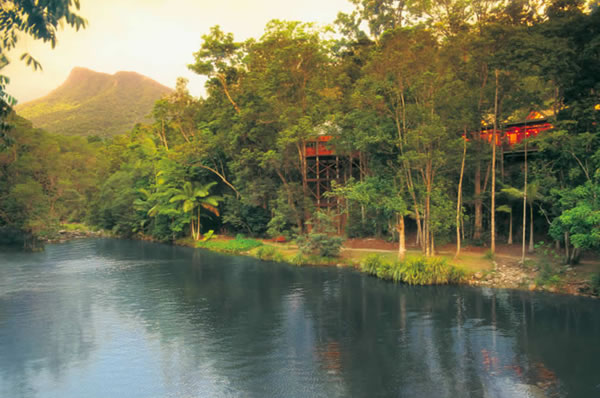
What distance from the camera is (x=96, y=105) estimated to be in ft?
424

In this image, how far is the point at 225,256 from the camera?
34.4 metres

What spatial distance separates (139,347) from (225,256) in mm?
19231

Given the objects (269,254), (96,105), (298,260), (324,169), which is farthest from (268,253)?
(96,105)

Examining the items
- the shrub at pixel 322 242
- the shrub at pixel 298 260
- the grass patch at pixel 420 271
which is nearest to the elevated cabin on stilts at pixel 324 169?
the shrub at pixel 322 242

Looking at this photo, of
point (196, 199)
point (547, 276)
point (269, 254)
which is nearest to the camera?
point (547, 276)

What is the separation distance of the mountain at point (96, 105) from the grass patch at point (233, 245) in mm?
71754

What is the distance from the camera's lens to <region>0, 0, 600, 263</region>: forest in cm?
2120

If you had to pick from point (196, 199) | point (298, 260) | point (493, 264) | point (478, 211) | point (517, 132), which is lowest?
point (298, 260)

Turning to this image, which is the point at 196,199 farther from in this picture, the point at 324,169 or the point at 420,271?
the point at 420,271

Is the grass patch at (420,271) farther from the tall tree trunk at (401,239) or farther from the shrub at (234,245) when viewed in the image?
the shrub at (234,245)

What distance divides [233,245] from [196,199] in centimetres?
681

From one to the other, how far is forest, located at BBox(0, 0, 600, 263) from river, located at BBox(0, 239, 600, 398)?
15.8 ft

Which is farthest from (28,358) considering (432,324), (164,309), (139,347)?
(432,324)

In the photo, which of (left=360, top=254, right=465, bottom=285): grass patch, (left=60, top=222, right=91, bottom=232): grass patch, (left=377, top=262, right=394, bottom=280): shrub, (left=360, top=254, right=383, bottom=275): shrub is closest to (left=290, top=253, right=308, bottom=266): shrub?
(left=360, top=254, right=383, bottom=275): shrub
